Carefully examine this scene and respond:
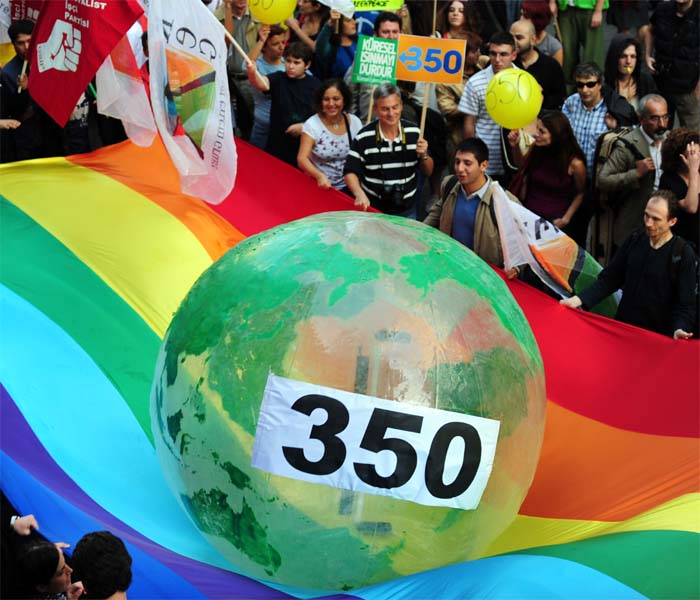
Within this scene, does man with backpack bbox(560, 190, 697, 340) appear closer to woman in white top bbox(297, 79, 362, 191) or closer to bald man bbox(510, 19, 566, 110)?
woman in white top bbox(297, 79, 362, 191)

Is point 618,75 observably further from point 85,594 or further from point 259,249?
point 85,594

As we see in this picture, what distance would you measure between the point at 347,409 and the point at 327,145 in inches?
172

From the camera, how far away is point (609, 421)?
7.20m

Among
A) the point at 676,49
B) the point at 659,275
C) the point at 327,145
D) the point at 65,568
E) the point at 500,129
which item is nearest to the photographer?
the point at 65,568

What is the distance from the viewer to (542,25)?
1115 centimetres

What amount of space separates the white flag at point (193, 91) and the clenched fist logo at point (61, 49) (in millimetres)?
747

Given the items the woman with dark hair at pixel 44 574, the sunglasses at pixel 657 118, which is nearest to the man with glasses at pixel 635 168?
the sunglasses at pixel 657 118

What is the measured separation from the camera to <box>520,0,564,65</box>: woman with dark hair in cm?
1112

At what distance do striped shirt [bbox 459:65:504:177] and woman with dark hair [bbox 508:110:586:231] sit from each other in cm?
58

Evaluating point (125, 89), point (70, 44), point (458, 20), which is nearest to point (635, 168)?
point (458, 20)

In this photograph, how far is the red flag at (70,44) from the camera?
809cm

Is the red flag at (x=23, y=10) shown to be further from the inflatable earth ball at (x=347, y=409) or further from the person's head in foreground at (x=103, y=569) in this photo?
the person's head in foreground at (x=103, y=569)

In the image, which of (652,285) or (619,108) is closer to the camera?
(652,285)

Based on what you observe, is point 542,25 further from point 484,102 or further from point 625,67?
point 484,102
